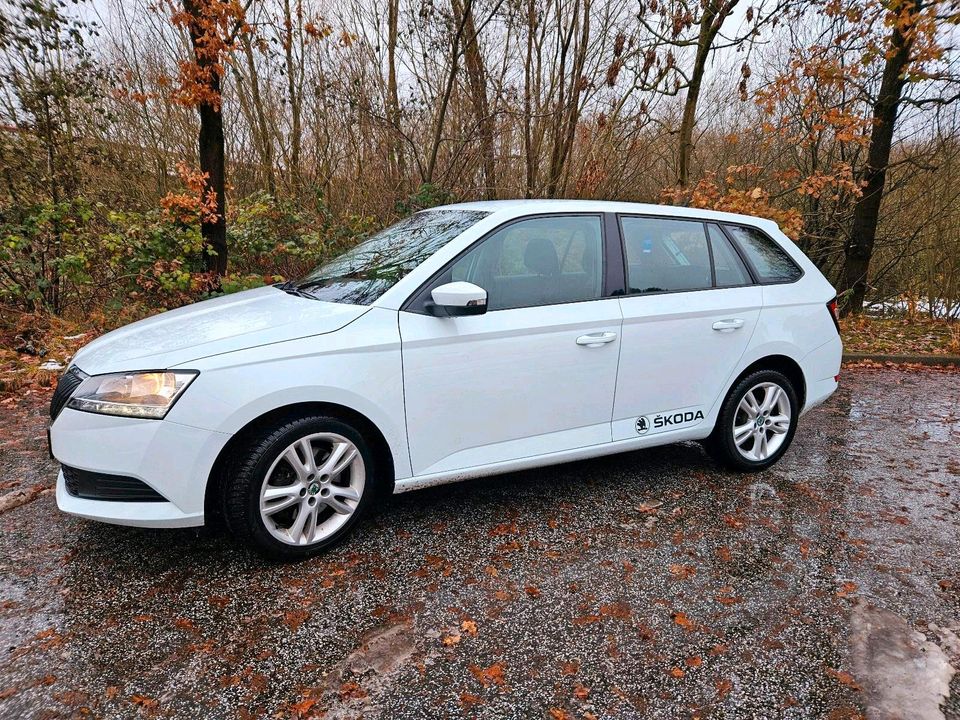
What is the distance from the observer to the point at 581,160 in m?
11.2

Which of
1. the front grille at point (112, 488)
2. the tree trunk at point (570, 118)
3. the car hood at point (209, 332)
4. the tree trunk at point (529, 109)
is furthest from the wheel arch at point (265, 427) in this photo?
the tree trunk at point (570, 118)

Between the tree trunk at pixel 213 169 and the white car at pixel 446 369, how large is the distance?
4461 millimetres

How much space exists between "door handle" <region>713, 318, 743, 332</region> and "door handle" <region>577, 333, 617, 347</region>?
0.83 metres

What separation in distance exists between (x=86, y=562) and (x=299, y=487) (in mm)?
1102

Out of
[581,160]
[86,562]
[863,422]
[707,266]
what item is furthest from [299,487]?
[581,160]

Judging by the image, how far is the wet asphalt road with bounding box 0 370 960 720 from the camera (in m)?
2.16

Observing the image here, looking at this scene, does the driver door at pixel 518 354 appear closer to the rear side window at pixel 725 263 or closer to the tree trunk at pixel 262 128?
the rear side window at pixel 725 263

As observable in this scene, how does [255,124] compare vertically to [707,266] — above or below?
above

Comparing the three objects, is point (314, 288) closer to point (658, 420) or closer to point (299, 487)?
point (299, 487)

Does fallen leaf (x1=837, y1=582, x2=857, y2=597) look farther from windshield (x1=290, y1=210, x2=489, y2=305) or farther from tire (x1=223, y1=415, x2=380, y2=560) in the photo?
windshield (x1=290, y1=210, x2=489, y2=305)

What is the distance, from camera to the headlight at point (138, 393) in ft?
8.43

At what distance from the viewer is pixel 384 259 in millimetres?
3521

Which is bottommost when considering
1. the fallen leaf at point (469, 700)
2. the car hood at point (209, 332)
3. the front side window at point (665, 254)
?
the fallen leaf at point (469, 700)

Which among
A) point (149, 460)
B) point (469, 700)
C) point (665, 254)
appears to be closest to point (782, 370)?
point (665, 254)
